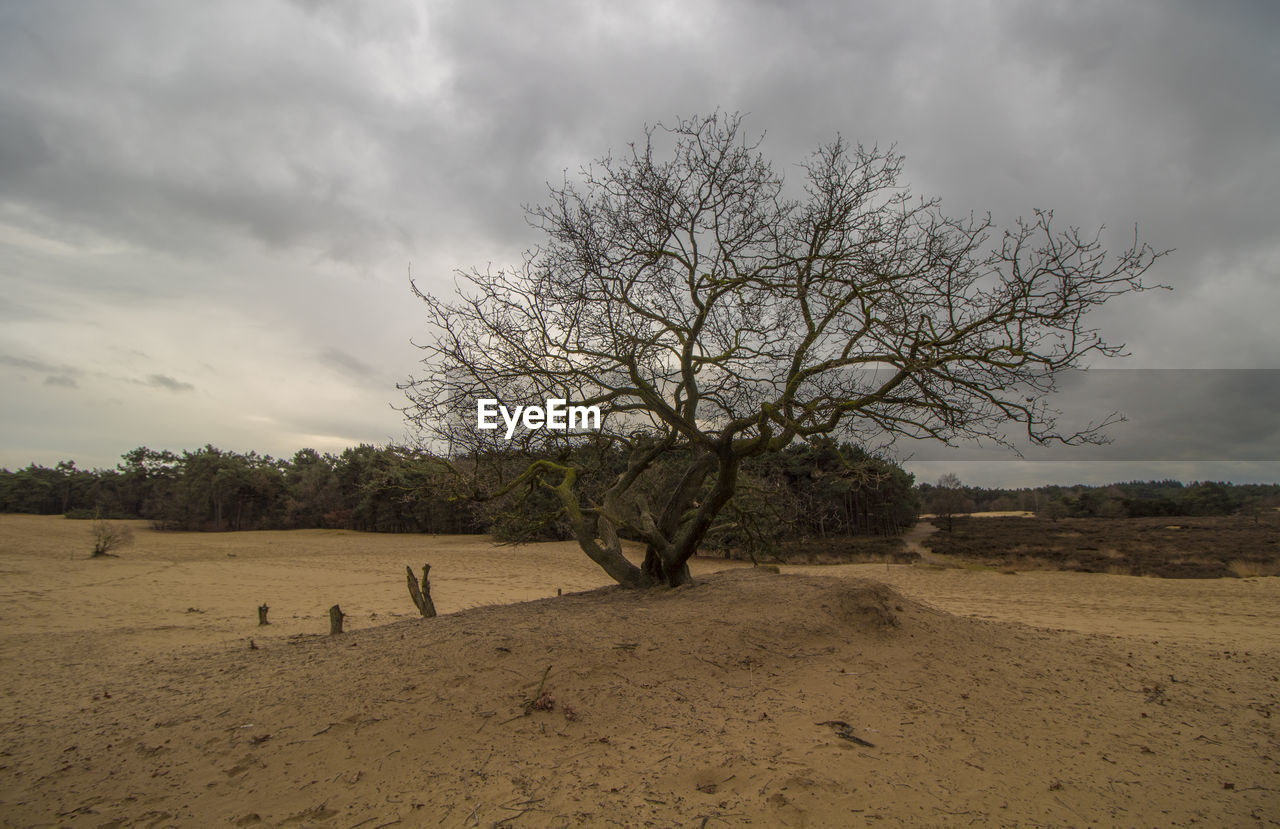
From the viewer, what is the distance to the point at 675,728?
164 inches

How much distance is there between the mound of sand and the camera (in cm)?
338

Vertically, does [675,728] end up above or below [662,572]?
below

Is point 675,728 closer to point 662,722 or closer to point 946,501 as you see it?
point 662,722

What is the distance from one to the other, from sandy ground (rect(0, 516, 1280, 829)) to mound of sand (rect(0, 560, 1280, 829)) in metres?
0.02

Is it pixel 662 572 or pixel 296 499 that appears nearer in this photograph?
pixel 662 572

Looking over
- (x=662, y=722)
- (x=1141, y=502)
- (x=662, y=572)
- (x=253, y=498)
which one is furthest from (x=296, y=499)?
(x=1141, y=502)

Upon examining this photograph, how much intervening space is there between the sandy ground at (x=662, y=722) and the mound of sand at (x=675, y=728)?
2cm

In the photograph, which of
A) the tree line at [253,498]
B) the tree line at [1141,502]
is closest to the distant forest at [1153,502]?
the tree line at [1141,502]

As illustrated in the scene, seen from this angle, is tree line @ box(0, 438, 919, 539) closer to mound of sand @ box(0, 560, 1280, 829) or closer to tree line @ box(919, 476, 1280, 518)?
tree line @ box(919, 476, 1280, 518)

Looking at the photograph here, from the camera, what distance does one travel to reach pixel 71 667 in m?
7.13

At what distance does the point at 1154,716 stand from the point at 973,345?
325cm

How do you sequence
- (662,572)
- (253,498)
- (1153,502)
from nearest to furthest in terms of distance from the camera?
(662,572) < (253,498) < (1153,502)

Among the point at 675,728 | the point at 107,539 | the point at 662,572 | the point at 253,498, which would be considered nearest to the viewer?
the point at 675,728

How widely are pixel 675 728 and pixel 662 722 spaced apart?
13 cm
